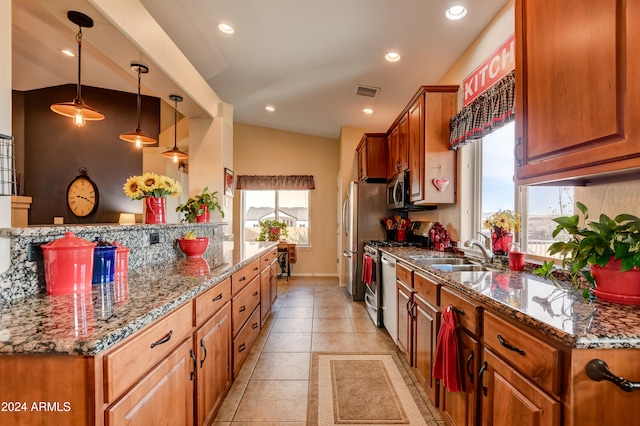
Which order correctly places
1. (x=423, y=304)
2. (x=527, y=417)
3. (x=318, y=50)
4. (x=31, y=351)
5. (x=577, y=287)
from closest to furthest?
(x=31, y=351), (x=527, y=417), (x=577, y=287), (x=423, y=304), (x=318, y=50)

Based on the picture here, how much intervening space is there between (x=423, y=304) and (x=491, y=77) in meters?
1.77

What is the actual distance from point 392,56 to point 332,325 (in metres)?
2.93

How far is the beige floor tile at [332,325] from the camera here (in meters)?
3.32

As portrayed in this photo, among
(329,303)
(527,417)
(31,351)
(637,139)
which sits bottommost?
(329,303)

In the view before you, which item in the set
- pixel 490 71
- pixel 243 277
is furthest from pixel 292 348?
pixel 490 71

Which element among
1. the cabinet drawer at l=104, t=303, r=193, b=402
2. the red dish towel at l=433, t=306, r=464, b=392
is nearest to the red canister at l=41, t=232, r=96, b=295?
the cabinet drawer at l=104, t=303, r=193, b=402

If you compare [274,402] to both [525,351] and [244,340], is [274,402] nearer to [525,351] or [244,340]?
[244,340]

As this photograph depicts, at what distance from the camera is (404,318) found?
2.47 m

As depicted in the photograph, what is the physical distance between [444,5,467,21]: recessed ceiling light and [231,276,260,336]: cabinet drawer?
2607 millimetres

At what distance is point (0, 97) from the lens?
44.2 inches

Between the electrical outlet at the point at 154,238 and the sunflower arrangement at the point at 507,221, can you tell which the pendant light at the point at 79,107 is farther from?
the sunflower arrangement at the point at 507,221

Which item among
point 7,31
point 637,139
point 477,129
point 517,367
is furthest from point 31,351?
point 477,129

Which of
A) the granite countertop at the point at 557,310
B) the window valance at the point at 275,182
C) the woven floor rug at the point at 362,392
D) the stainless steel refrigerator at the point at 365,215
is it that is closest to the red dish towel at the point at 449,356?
the granite countertop at the point at 557,310

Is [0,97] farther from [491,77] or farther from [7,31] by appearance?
[491,77]
